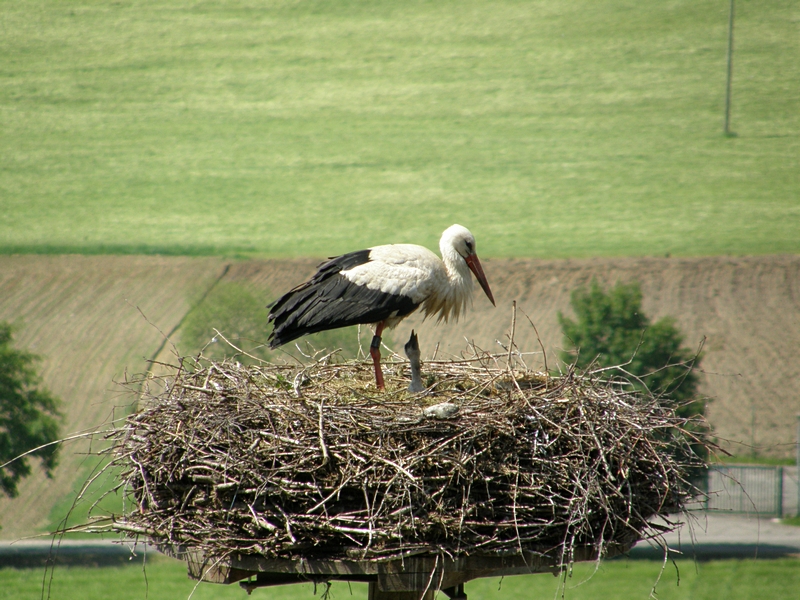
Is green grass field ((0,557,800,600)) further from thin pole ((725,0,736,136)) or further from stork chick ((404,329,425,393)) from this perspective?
thin pole ((725,0,736,136))

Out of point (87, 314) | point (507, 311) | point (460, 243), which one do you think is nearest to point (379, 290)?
point (460, 243)

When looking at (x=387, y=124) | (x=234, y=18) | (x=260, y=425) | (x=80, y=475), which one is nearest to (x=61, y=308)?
(x=80, y=475)

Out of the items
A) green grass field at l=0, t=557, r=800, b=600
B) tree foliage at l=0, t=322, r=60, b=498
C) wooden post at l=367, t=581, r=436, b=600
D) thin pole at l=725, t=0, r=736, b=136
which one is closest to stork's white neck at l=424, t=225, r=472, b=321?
wooden post at l=367, t=581, r=436, b=600

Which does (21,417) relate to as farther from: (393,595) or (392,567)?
(392,567)

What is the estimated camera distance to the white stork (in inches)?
185

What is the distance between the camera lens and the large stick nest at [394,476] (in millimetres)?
3275

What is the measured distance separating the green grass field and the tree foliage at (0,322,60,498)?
2.27 meters

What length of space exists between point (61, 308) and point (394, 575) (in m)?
22.5

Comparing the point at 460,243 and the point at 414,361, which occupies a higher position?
the point at 460,243

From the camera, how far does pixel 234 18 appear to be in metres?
33.8

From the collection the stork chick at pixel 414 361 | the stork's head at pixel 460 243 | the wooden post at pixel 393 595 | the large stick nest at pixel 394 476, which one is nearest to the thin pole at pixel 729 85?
the stork's head at pixel 460 243

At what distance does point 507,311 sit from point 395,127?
392 inches

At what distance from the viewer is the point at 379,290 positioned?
15.5ft

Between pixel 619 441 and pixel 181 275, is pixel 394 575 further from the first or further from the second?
pixel 181 275
